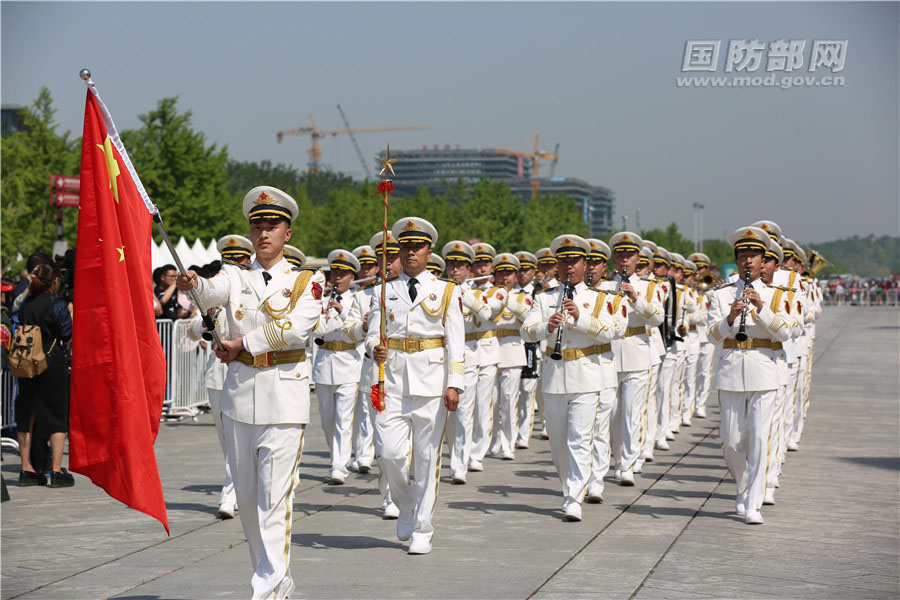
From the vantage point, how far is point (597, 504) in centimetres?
1112

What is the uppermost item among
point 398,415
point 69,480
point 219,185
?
point 219,185

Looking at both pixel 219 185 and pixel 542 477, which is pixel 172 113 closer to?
pixel 219 185

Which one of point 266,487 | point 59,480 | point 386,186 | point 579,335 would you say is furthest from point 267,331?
point 59,480

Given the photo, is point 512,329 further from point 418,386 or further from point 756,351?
point 418,386

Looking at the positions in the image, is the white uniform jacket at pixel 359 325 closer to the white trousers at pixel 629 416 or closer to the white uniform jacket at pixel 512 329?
the white uniform jacket at pixel 512 329

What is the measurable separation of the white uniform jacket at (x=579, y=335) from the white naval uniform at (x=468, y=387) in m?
1.74

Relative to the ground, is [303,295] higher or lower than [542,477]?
higher

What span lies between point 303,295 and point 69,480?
20.2 feet

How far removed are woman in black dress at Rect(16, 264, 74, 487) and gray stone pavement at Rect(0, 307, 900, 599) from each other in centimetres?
34

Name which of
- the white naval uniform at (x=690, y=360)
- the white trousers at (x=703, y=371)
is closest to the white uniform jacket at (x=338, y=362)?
the white naval uniform at (x=690, y=360)

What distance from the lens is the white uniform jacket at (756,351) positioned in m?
10.5

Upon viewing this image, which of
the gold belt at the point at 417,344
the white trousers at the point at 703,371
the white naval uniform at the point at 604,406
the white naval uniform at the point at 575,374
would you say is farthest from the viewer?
the white trousers at the point at 703,371

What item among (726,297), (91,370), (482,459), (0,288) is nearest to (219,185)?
(0,288)

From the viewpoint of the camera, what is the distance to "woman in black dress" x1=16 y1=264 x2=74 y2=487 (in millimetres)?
12453
